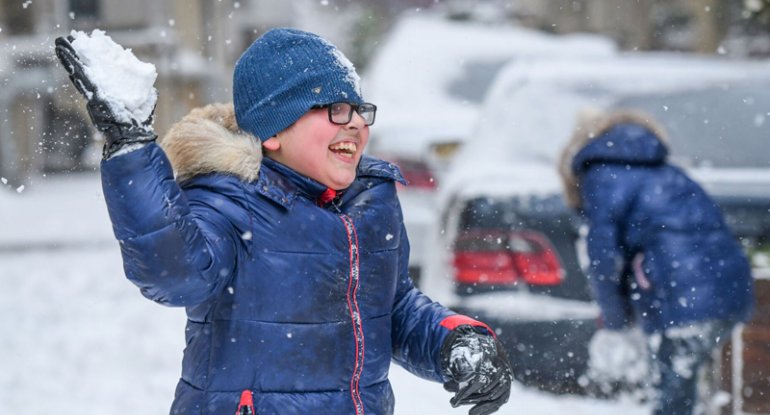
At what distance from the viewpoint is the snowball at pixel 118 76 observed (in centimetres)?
173

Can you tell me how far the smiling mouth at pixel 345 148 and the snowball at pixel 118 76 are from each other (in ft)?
1.34

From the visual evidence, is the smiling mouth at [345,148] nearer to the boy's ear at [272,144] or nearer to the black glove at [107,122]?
the boy's ear at [272,144]

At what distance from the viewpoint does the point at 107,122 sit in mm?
1729

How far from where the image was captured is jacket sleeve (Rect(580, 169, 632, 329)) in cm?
352

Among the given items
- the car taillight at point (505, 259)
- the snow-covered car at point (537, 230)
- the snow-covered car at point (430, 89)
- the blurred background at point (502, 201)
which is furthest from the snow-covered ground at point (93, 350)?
the snow-covered car at point (430, 89)

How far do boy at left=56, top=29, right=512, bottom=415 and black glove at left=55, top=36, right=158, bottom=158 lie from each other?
17 centimetres

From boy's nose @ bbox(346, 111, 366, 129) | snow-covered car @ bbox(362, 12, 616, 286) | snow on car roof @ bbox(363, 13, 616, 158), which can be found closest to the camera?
boy's nose @ bbox(346, 111, 366, 129)

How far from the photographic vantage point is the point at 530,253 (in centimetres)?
386

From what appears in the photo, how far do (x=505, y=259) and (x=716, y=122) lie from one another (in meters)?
1.32

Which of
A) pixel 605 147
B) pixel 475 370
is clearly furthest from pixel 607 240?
pixel 475 370

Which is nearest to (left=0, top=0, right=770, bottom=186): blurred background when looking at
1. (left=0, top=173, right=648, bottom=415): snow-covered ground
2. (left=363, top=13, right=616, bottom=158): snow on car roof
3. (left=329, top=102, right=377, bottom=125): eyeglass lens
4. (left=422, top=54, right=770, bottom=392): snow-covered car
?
(left=363, top=13, right=616, bottom=158): snow on car roof

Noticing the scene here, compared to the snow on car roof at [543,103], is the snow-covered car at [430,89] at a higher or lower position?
lower

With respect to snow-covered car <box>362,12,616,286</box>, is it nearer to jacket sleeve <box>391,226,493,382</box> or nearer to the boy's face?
jacket sleeve <box>391,226,493,382</box>

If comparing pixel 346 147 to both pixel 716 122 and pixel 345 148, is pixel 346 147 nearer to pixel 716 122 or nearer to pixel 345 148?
pixel 345 148
